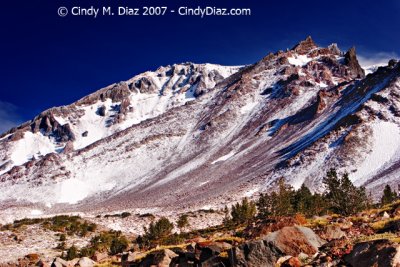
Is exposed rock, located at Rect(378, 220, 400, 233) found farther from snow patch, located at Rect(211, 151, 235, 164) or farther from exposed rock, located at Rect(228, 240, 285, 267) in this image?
snow patch, located at Rect(211, 151, 235, 164)

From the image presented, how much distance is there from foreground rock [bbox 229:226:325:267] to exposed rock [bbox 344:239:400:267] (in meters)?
2.71

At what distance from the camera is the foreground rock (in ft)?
59.4

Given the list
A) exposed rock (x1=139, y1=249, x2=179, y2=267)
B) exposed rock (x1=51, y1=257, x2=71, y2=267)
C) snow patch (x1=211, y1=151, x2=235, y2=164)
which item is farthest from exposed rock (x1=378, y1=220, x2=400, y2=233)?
snow patch (x1=211, y1=151, x2=235, y2=164)

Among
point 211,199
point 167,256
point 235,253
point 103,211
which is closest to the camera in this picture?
point 235,253

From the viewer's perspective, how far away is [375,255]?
1485 centimetres

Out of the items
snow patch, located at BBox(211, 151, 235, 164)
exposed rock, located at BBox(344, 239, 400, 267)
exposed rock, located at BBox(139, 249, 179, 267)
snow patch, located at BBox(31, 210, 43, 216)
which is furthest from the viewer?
snow patch, located at BBox(211, 151, 235, 164)

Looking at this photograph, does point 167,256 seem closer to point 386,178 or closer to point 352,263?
point 352,263

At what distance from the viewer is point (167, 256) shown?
73.2 ft

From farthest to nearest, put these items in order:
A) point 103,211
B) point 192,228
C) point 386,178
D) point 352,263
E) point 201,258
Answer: point 103,211 → point 386,178 → point 192,228 → point 201,258 → point 352,263

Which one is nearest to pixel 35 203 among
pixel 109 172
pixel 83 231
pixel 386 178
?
pixel 109 172

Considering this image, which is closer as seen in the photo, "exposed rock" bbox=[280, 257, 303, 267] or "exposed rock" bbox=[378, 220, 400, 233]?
"exposed rock" bbox=[280, 257, 303, 267]

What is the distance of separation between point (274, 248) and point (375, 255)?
15.3 ft

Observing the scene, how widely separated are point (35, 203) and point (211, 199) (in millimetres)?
81462

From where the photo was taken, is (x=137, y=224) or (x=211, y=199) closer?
(x=137, y=224)
